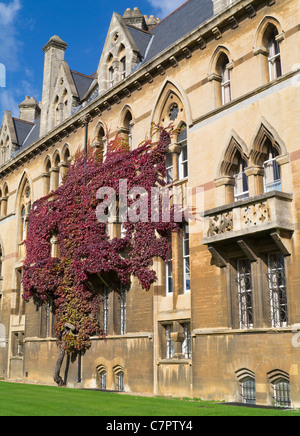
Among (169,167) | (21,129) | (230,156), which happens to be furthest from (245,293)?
(21,129)

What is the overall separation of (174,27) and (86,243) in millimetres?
9644

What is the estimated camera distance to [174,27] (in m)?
22.2

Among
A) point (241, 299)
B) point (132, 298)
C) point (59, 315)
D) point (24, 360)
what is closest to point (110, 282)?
point (132, 298)

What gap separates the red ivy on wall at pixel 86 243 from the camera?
19.7 m

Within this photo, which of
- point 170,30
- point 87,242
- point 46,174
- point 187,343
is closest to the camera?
point 187,343

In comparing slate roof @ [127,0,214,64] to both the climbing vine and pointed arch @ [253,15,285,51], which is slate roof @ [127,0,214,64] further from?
the climbing vine

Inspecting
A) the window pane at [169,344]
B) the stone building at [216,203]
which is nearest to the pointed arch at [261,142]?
the stone building at [216,203]

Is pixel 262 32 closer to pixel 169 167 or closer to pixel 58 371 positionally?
pixel 169 167

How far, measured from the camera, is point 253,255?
15133mm

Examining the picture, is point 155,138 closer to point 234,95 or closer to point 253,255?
point 234,95

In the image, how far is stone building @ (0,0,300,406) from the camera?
14.6 metres

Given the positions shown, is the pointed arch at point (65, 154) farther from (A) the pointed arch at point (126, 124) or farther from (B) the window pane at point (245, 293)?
(B) the window pane at point (245, 293)

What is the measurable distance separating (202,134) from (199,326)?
633 centimetres
